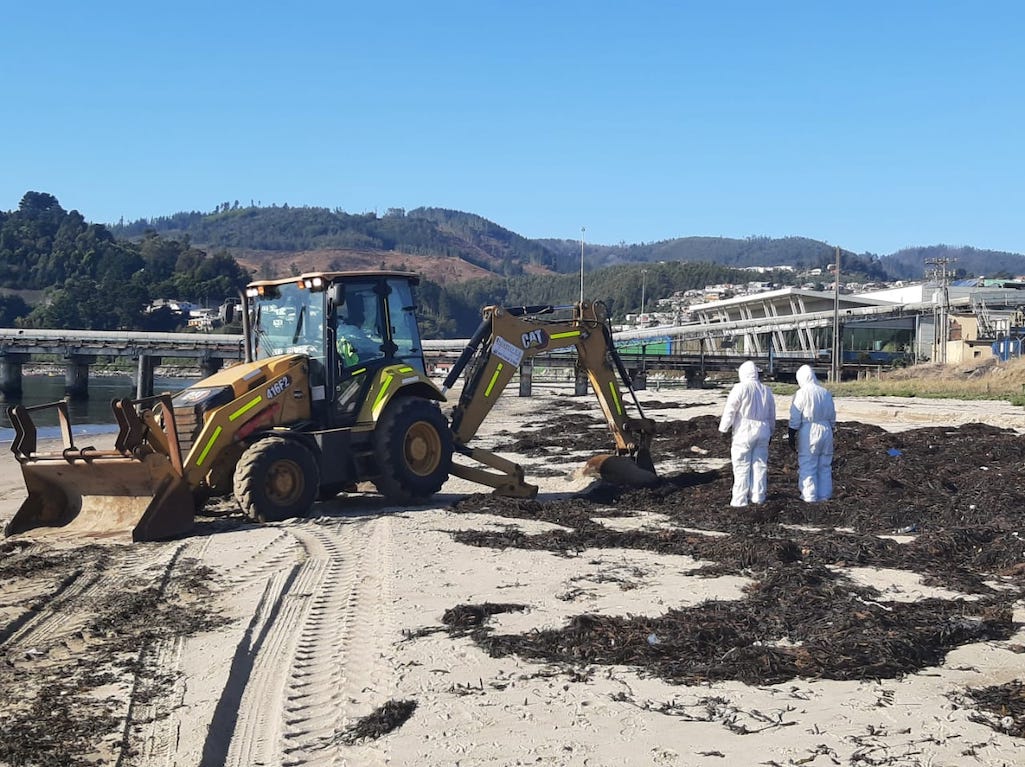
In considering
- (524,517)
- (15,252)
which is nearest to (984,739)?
(524,517)

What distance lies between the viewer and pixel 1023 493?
12.2 metres

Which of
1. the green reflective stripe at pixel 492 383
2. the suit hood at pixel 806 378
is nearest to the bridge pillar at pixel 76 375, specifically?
the green reflective stripe at pixel 492 383

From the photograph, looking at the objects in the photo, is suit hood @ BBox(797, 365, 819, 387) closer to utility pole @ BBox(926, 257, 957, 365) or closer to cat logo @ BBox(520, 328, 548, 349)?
cat logo @ BBox(520, 328, 548, 349)

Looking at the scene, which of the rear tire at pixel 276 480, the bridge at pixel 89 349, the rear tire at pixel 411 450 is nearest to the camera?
the rear tire at pixel 276 480

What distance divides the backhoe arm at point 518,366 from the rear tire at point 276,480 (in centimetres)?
216

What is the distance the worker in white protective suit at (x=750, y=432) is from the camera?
11969 millimetres

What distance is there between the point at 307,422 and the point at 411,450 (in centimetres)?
133

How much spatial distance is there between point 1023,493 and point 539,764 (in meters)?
9.42

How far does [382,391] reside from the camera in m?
12.6

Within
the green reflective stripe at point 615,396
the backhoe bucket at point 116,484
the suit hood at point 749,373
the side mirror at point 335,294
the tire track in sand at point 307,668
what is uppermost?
the side mirror at point 335,294

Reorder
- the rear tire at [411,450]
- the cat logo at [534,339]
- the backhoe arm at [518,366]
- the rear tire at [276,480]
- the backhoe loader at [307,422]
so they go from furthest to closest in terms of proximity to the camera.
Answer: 1. the cat logo at [534,339]
2. the backhoe arm at [518,366]
3. the rear tire at [411,450]
4. the rear tire at [276,480]
5. the backhoe loader at [307,422]

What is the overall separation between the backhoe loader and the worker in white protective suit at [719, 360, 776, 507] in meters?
2.13

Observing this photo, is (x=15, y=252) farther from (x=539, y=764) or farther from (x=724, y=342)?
(x=539, y=764)

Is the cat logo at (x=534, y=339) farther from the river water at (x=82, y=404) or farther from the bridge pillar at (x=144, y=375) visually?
the bridge pillar at (x=144, y=375)
